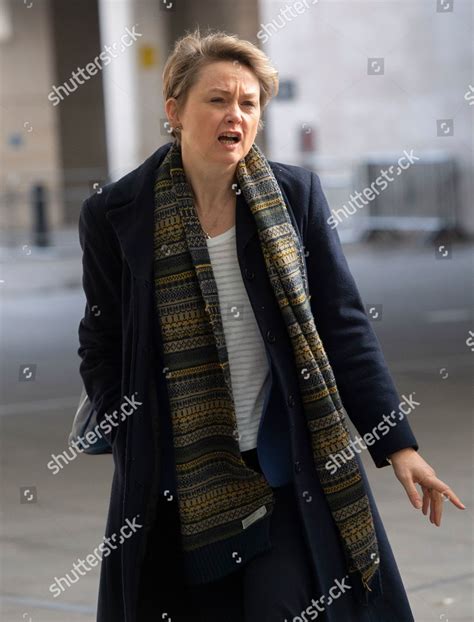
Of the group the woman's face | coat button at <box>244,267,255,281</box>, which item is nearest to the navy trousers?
coat button at <box>244,267,255,281</box>

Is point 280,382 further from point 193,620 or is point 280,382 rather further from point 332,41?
point 332,41

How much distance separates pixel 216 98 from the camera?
2.82 meters

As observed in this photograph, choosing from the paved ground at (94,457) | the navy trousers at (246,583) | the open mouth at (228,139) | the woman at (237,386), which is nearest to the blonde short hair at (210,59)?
the woman at (237,386)

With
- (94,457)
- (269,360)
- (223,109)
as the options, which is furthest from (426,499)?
(94,457)

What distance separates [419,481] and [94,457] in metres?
4.94

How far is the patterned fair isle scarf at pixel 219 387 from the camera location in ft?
9.11

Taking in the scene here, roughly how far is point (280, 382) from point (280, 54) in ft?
71.0

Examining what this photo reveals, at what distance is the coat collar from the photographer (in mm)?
2822

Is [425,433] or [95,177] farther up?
[95,177]

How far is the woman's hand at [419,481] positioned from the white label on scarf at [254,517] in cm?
35

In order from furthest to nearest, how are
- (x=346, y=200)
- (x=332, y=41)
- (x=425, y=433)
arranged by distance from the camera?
(x=332, y=41) → (x=346, y=200) → (x=425, y=433)

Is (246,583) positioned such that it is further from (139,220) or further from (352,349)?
(139,220)

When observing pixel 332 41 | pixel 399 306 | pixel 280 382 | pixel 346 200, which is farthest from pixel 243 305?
pixel 332 41

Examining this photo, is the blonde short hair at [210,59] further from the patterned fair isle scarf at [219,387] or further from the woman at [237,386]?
the patterned fair isle scarf at [219,387]
